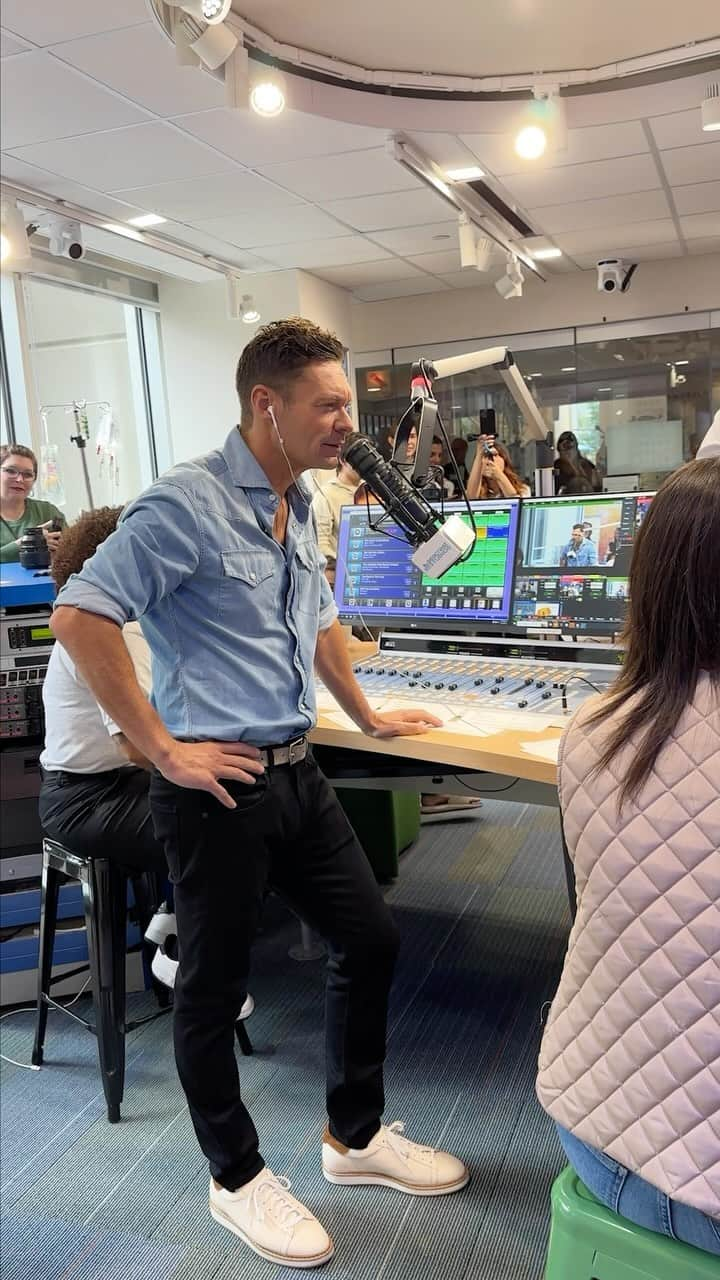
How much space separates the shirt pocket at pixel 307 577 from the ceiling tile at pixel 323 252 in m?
4.74

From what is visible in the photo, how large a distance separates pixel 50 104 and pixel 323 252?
2779 millimetres

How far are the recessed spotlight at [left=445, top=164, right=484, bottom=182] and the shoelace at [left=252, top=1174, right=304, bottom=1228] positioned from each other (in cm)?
455

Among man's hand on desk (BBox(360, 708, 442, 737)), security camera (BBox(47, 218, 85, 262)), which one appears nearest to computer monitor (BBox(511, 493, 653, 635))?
man's hand on desk (BBox(360, 708, 442, 737))

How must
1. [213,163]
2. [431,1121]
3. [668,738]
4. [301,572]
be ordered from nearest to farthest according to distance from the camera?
[668,738] → [301,572] → [431,1121] → [213,163]

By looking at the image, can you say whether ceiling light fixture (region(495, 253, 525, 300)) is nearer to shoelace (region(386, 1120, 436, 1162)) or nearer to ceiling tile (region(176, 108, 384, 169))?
ceiling tile (region(176, 108, 384, 169))

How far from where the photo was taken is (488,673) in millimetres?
2451

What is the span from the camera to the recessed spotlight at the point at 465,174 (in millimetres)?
4891

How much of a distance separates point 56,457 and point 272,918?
11.9ft

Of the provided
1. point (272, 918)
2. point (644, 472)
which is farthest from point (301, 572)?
point (644, 472)

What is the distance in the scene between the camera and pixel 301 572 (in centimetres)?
179

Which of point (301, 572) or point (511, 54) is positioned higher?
point (511, 54)

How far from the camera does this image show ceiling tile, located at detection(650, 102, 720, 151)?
4230mm

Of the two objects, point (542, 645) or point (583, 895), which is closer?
point (583, 895)

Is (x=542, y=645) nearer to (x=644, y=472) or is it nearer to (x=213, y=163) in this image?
(x=213, y=163)
